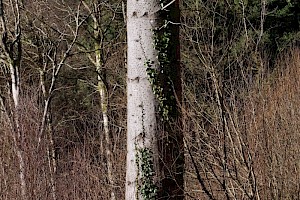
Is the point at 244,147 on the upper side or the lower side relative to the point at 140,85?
lower

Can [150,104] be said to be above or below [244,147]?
above

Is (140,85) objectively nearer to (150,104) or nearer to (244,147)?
(150,104)

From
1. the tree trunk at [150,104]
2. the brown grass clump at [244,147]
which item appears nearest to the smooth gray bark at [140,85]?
the tree trunk at [150,104]

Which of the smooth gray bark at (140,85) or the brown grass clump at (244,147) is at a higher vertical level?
the smooth gray bark at (140,85)

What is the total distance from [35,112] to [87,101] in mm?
5469

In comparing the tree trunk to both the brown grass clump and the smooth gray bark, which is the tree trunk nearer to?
the smooth gray bark

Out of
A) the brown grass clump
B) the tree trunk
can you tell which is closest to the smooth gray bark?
the tree trunk

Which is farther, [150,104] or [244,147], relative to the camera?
[244,147]

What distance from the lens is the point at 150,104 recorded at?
2.67 meters

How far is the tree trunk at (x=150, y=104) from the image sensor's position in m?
2.66

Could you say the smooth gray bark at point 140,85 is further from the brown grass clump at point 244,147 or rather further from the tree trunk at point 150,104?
the brown grass clump at point 244,147

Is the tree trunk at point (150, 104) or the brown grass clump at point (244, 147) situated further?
the brown grass clump at point (244, 147)

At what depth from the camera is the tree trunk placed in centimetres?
266

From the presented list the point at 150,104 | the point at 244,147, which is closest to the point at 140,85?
→ the point at 150,104
